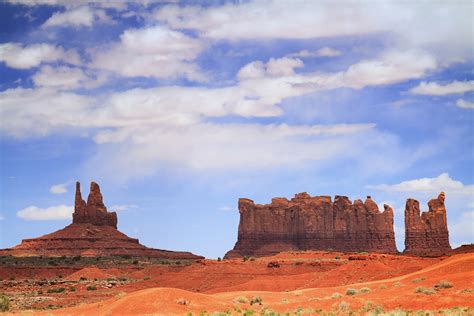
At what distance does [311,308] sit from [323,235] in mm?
94943

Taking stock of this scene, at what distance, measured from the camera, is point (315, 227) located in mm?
127625

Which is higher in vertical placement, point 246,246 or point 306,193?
point 306,193

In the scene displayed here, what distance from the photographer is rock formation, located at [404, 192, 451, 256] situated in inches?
4579

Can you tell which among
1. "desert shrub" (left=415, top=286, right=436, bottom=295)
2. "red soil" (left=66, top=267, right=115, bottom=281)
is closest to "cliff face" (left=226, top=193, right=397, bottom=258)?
"red soil" (left=66, top=267, right=115, bottom=281)

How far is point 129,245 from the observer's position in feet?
427

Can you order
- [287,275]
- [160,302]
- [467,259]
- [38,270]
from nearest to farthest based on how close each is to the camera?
[160,302] → [467,259] → [287,275] → [38,270]

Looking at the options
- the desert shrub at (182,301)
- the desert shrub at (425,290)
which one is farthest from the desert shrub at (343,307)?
the desert shrub at (182,301)

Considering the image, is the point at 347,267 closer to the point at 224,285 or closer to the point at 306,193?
the point at 224,285

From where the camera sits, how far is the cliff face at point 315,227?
419 ft

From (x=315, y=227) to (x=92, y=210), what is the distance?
39.8m

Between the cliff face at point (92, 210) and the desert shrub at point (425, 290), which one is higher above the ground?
the cliff face at point (92, 210)

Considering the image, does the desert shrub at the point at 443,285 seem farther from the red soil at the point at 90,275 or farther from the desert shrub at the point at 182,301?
the red soil at the point at 90,275

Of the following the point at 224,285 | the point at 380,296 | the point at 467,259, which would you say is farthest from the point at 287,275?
the point at 380,296

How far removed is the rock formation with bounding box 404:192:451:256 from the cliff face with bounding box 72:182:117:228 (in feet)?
175
